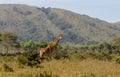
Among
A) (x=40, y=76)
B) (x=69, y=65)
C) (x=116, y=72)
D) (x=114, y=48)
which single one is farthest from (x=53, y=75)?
(x=114, y=48)

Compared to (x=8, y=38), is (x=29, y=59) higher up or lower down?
higher up

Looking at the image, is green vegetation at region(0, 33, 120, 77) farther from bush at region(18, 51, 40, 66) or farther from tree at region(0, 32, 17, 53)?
tree at region(0, 32, 17, 53)

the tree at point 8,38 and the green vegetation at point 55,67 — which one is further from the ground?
the green vegetation at point 55,67

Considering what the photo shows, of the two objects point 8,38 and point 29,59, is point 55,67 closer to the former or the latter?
point 29,59

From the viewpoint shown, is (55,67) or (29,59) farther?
(29,59)

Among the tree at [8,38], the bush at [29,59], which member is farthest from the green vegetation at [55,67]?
the tree at [8,38]

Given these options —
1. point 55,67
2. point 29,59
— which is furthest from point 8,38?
point 55,67

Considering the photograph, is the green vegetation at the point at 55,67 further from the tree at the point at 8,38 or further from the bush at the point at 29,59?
the tree at the point at 8,38

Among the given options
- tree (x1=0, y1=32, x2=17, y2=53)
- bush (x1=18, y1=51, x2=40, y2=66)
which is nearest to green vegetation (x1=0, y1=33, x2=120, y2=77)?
bush (x1=18, y1=51, x2=40, y2=66)

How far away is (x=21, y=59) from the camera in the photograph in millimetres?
18016

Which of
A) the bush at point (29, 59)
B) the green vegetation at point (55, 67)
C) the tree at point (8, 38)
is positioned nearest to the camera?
the green vegetation at point (55, 67)

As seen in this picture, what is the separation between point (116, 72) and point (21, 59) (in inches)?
244

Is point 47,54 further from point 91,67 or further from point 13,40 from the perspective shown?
point 13,40

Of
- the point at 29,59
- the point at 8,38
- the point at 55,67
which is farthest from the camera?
the point at 8,38
